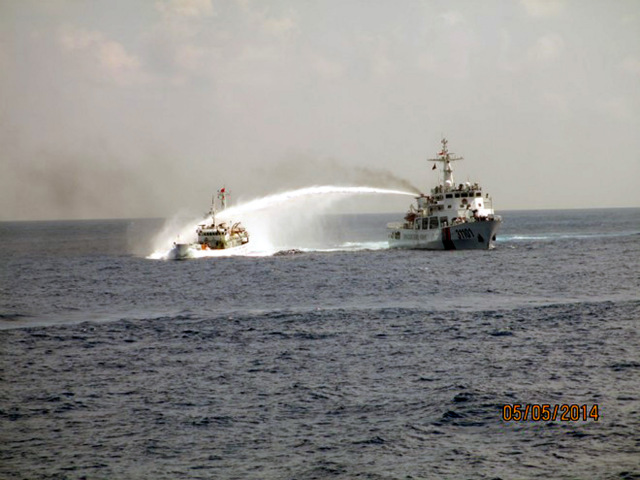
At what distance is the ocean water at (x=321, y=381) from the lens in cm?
2769

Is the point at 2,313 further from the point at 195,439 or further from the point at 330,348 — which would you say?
the point at 195,439

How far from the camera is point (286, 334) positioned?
53.6m

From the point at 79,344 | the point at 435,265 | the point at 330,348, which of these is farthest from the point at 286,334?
the point at 435,265

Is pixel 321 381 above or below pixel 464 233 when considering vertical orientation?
below

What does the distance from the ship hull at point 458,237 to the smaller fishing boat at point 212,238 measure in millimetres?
35850

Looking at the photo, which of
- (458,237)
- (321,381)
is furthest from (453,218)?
(321,381)

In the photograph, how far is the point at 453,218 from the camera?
12756 cm

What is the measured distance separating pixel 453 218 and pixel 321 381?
9286 cm
